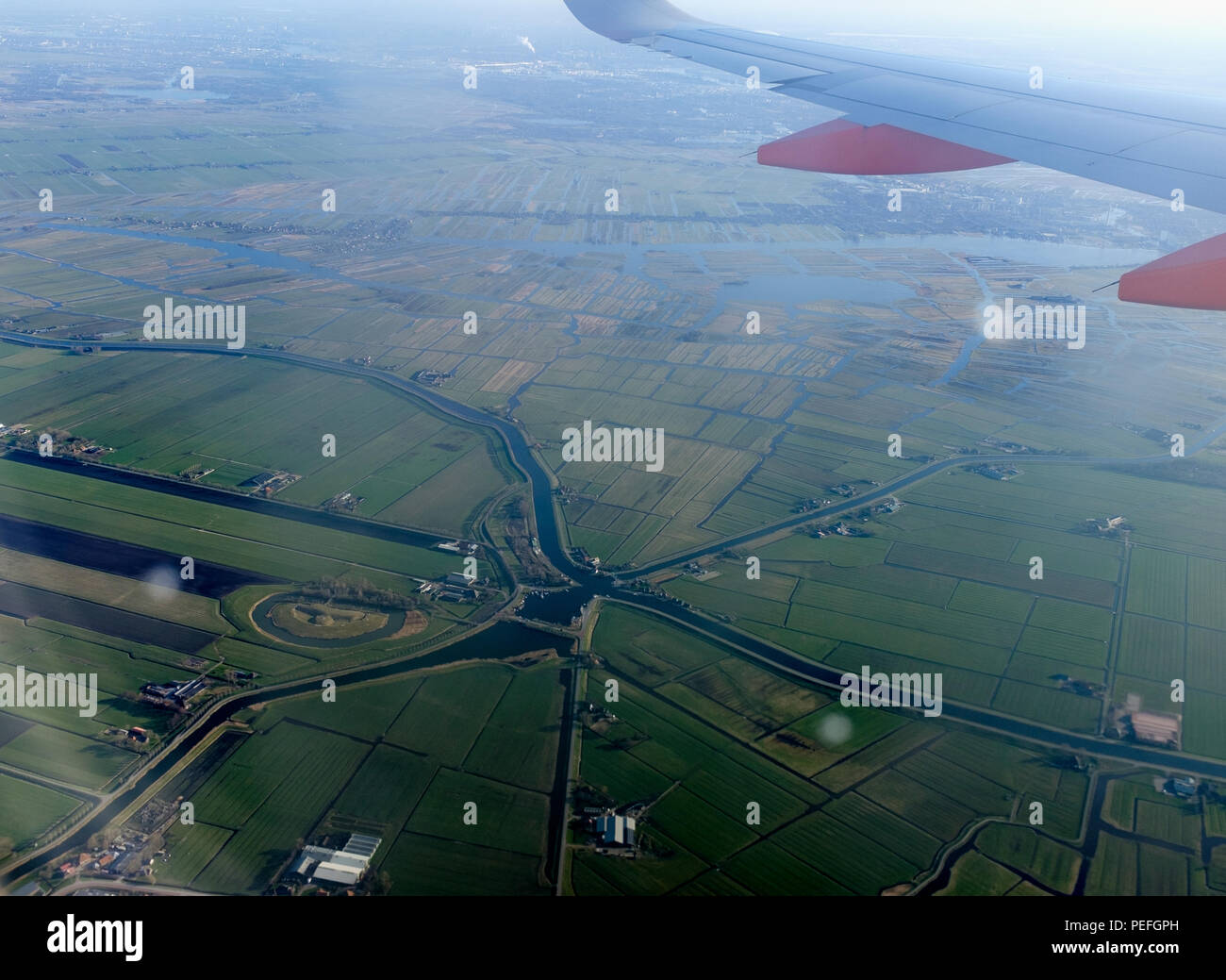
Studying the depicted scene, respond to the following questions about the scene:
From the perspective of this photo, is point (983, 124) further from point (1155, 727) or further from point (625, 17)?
point (1155, 727)

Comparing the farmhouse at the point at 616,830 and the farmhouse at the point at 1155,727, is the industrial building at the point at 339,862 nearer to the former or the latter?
the farmhouse at the point at 616,830

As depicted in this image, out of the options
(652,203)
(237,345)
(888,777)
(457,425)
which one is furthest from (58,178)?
(888,777)

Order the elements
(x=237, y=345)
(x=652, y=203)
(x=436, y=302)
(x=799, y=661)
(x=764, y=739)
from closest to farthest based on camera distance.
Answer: (x=764, y=739) → (x=799, y=661) → (x=237, y=345) → (x=436, y=302) → (x=652, y=203)

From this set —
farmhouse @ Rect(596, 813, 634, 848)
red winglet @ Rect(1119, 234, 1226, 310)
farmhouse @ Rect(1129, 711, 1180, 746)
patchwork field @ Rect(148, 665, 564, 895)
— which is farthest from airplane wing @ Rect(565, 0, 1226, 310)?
farmhouse @ Rect(1129, 711, 1180, 746)

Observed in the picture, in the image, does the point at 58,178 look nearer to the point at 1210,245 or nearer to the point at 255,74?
the point at 255,74

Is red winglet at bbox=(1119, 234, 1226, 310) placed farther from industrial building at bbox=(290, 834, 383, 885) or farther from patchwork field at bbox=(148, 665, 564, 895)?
industrial building at bbox=(290, 834, 383, 885)

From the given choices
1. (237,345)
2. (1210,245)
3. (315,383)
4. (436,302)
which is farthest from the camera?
(436,302)

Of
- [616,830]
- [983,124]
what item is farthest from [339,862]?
[983,124]

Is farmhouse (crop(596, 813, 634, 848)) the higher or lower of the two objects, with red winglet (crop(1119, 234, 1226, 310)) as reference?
lower
